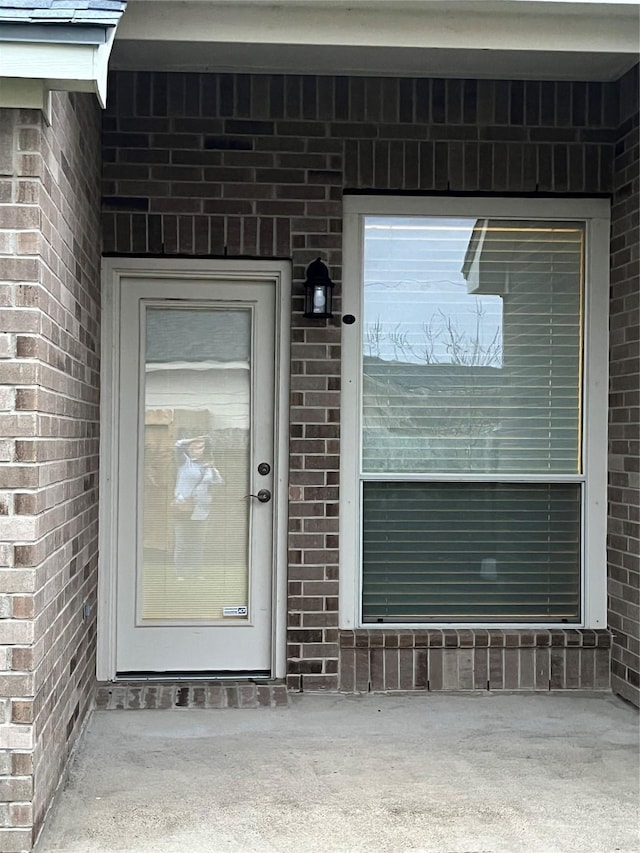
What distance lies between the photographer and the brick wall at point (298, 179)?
15.0 feet

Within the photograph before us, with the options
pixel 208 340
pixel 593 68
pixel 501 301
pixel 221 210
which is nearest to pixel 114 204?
pixel 221 210

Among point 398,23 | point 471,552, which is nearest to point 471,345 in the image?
point 471,552

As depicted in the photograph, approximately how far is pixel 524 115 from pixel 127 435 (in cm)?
263

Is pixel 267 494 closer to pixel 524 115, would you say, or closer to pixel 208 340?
pixel 208 340

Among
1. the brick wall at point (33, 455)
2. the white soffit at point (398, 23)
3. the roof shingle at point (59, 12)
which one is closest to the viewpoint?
the roof shingle at point (59, 12)

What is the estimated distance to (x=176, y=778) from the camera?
138 inches

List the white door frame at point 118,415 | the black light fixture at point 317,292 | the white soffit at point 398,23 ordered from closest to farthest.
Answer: the white soffit at point 398,23, the black light fixture at point 317,292, the white door frame at point 118,415

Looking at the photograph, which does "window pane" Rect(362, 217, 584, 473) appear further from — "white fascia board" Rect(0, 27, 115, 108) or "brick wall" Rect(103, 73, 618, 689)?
"white fascia board" Rect(0, 27, 115, 108)

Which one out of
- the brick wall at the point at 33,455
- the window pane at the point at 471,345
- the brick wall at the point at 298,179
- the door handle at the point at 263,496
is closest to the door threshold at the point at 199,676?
the brick wall at the point at 298,179

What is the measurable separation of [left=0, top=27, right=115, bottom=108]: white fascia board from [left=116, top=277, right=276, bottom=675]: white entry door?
6.64 feet

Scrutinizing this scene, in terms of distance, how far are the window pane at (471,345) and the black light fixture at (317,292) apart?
0.27m

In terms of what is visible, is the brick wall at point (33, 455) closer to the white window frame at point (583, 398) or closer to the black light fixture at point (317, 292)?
the black light fixture at point (317, 292)

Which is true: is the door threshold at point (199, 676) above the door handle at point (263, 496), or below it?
below

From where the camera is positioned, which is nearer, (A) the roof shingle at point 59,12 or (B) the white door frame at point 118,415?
(A) the roof shingle at point 59,12
